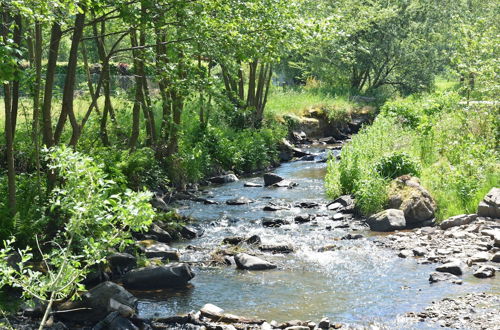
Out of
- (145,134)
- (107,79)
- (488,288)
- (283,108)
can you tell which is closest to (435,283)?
(488,288)

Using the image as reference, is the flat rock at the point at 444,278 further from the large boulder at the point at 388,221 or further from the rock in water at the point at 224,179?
the rock in water at the point at 224,179

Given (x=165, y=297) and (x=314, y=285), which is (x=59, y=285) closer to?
(x=165, y=297)

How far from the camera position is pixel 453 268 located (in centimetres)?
1097

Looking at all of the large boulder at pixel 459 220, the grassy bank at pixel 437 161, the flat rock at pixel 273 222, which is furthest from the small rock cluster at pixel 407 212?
the flat rock at pixel 273 222

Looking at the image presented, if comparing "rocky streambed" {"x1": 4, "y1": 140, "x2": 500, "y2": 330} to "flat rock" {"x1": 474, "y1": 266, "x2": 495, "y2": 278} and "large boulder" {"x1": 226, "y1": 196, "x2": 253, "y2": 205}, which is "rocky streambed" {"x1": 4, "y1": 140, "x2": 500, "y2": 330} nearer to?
"flat rock" {"x1": 474, "y1": 266, "x2": 495, "y2": 278}

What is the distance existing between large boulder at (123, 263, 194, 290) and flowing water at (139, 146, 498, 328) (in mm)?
225

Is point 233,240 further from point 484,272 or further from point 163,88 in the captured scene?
point 163,88

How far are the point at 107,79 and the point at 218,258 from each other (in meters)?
6.13

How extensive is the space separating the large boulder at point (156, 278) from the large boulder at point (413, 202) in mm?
5968

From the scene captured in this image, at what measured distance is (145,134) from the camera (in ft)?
65.8

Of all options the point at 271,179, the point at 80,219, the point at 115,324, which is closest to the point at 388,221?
the point at 271,179

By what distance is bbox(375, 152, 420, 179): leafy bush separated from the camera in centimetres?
1670

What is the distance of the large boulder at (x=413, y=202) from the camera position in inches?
577

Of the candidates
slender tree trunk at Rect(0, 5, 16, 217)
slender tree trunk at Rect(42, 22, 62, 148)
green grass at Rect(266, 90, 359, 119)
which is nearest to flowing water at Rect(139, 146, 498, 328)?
slender tree trunk at Rect(0, 5, 16, 217)
